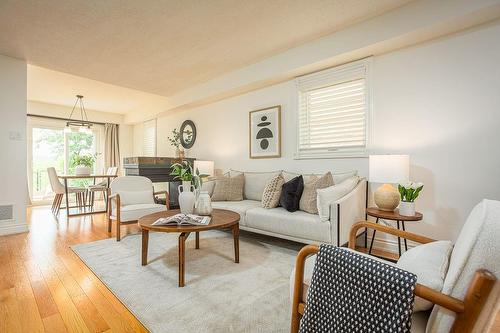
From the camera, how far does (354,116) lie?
10.3ft

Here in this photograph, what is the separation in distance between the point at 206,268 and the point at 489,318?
1.98m

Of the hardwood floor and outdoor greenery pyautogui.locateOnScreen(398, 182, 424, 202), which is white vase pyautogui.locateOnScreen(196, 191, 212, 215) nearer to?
the hardwood floor

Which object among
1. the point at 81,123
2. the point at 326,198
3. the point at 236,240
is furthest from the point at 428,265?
the point at 81,123

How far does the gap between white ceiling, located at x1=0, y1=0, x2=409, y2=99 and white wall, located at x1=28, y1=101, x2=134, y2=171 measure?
2.42 m

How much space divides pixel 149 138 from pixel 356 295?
6.92 metres

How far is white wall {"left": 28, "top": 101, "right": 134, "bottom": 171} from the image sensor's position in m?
5.98

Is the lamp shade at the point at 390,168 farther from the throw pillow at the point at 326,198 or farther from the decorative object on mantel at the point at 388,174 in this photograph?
the throw pillow at the point at 326,198

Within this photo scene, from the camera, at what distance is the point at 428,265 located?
3.00 feet

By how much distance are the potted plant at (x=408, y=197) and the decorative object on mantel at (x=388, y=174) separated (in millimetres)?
76

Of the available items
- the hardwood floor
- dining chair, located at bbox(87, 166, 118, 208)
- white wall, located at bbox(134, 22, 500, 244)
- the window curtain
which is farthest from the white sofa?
the window curtain

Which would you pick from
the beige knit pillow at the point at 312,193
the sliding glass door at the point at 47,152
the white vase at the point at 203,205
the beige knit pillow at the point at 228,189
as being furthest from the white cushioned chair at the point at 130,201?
the sliding glass door at the point at 47,152

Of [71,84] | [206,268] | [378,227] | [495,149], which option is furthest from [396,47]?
[71,84]

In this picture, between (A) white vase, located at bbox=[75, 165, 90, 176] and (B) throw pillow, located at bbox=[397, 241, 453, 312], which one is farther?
(A) white vase, located at bbox=[75, 165, 90, 176]

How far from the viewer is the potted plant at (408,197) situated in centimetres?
229
